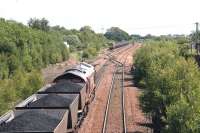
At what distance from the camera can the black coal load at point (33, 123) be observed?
20.5 m

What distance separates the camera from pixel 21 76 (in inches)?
1748

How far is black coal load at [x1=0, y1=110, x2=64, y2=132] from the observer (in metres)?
20.5

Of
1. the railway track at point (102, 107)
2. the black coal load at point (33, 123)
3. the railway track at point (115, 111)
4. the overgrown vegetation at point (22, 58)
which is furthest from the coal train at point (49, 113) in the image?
the overgrown vegetation at point (22, 58)

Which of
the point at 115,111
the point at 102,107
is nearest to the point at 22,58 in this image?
the point at 102,107

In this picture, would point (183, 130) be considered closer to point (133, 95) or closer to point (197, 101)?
point (197, 101)

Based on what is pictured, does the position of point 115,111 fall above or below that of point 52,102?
below

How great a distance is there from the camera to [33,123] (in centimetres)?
2109

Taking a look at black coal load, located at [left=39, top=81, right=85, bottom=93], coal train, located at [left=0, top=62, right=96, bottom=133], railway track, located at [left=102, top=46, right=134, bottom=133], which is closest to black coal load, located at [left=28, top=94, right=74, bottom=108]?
coal train, located at [left=0, top=62, right=96, bottom=133]

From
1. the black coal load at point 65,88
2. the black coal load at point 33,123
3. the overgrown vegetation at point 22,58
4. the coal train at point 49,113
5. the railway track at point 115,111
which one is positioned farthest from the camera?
the overgrown vegetation at point 22,58

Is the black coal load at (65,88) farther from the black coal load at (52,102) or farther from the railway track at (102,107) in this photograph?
the black coal load at (52,102)

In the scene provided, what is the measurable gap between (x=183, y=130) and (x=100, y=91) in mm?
32551

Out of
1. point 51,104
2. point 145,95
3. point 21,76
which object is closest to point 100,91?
point 21,76

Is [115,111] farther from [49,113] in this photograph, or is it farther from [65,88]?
[49,113]

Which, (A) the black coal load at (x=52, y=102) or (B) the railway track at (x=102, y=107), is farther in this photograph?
(B) the railway track at (x=102, y=107)
